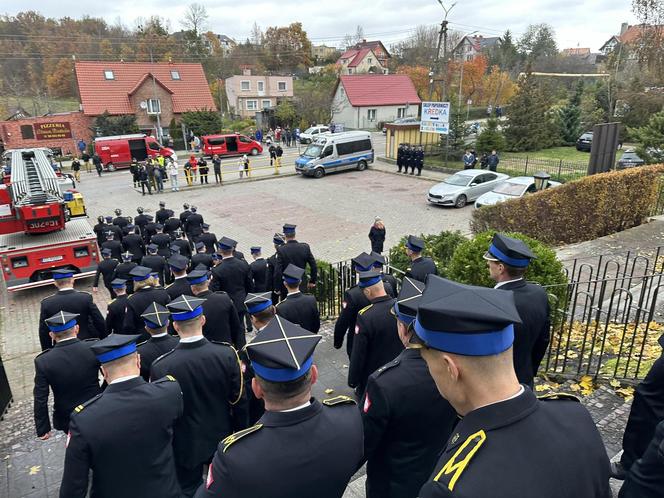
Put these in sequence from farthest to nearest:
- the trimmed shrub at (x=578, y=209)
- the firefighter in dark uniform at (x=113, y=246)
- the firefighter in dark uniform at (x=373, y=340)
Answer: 1. the trimmed shrub at (x=578, y=209)
2. the firefighter in dark uniform at (x=113, y=246)
3. the firefighter in dark uniform at (x=373, y=340)

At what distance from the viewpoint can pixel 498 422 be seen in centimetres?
156

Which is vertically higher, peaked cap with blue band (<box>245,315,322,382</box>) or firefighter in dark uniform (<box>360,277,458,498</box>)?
peaked cap with blue band (<box>245,315,322,382</box>)

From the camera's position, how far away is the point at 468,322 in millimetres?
1583

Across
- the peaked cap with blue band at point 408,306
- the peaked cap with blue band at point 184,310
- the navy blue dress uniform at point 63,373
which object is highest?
the peaked cap with blue band at point 408,306

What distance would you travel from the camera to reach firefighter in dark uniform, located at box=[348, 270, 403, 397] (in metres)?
4.11

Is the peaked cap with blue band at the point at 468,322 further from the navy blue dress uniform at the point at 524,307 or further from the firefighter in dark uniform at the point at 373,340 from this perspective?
the firefighter in dark uniform at the point at 373,340

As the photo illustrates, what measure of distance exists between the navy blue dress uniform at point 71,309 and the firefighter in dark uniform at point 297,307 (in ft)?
9.35

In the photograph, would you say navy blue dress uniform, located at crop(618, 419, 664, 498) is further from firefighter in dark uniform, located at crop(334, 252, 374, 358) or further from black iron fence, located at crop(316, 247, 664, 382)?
black iron fence, located at crop(316, 247, 664, 382)

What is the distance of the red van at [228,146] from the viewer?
32.0 meters

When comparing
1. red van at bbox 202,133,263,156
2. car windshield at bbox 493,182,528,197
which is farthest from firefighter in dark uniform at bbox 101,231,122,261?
red van at bbox 202,133,263,156

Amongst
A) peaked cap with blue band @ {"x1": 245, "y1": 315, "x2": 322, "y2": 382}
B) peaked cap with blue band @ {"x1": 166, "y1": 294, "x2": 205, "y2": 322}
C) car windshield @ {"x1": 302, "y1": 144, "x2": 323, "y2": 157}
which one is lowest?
car windshield @ {"x1": 302, "y1": 144, "x2": 323, "y2": 157}

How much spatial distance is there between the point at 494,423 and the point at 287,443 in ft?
3.41

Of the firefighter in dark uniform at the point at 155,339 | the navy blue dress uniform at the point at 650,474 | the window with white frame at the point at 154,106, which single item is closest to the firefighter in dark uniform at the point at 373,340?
the firefighter in dark uniform at the point at 155,339

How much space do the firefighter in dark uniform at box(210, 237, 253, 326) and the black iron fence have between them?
6.57 feet
